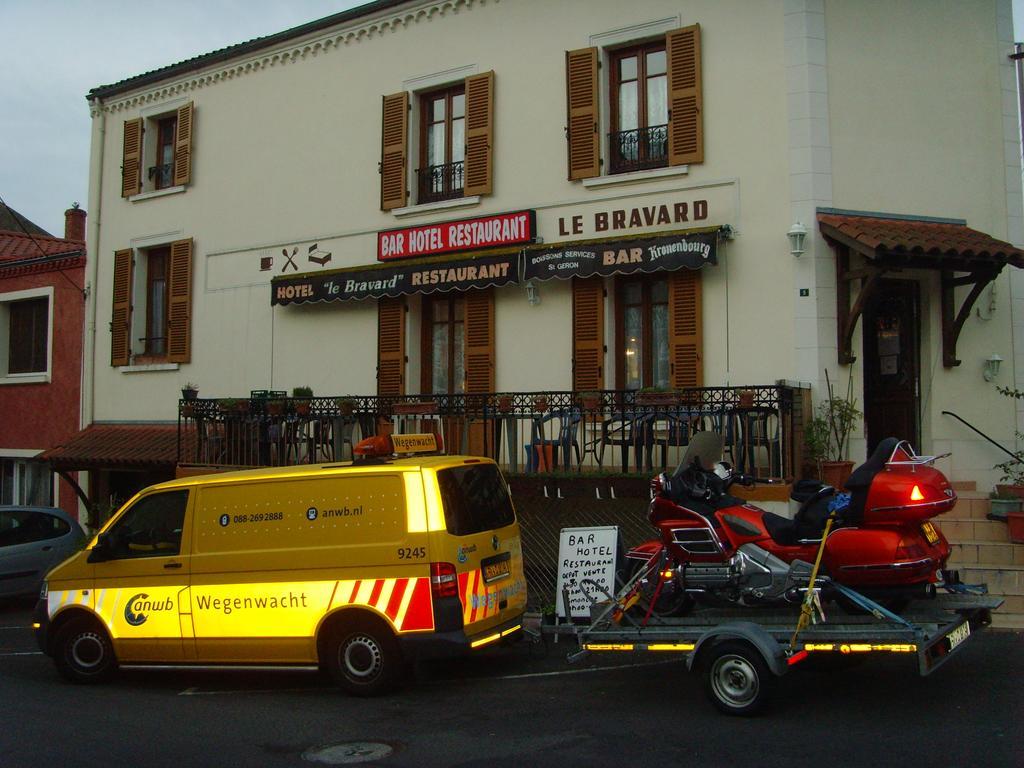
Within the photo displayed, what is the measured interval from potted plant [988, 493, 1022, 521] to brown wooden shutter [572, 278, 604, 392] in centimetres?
466

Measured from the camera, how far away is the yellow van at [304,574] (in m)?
7.30

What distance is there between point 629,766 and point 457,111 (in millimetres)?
10769

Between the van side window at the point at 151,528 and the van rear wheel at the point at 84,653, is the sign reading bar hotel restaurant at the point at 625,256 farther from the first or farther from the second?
the van rear wheel at the point at 84,653

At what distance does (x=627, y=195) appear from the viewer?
12344 mm

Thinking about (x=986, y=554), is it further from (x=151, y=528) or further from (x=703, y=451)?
(x=151, y=528)

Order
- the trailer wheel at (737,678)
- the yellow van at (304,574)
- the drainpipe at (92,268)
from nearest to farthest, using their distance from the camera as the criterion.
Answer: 1. the trailer wheel at (737,678)
2. the yellow van at (304,574)
3. the drainpipe at (92,268)

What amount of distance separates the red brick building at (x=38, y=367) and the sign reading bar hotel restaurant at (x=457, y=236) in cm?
750

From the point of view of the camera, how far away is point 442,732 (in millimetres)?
6375

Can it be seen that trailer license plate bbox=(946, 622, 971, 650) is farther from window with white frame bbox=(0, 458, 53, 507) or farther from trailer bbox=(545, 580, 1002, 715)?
window with white frame bbox=(0, 458, 53, 507)

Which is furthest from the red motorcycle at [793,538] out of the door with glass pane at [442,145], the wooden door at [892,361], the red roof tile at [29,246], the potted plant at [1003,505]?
the red roof tile at [29,246]

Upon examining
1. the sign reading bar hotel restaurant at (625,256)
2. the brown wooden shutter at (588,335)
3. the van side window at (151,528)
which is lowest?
the van side window at (151,528)

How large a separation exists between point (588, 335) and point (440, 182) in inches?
136

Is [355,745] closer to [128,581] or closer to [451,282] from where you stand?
[128,581]

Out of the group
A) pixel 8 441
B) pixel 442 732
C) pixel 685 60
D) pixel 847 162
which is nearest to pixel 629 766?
pixel 442 732
